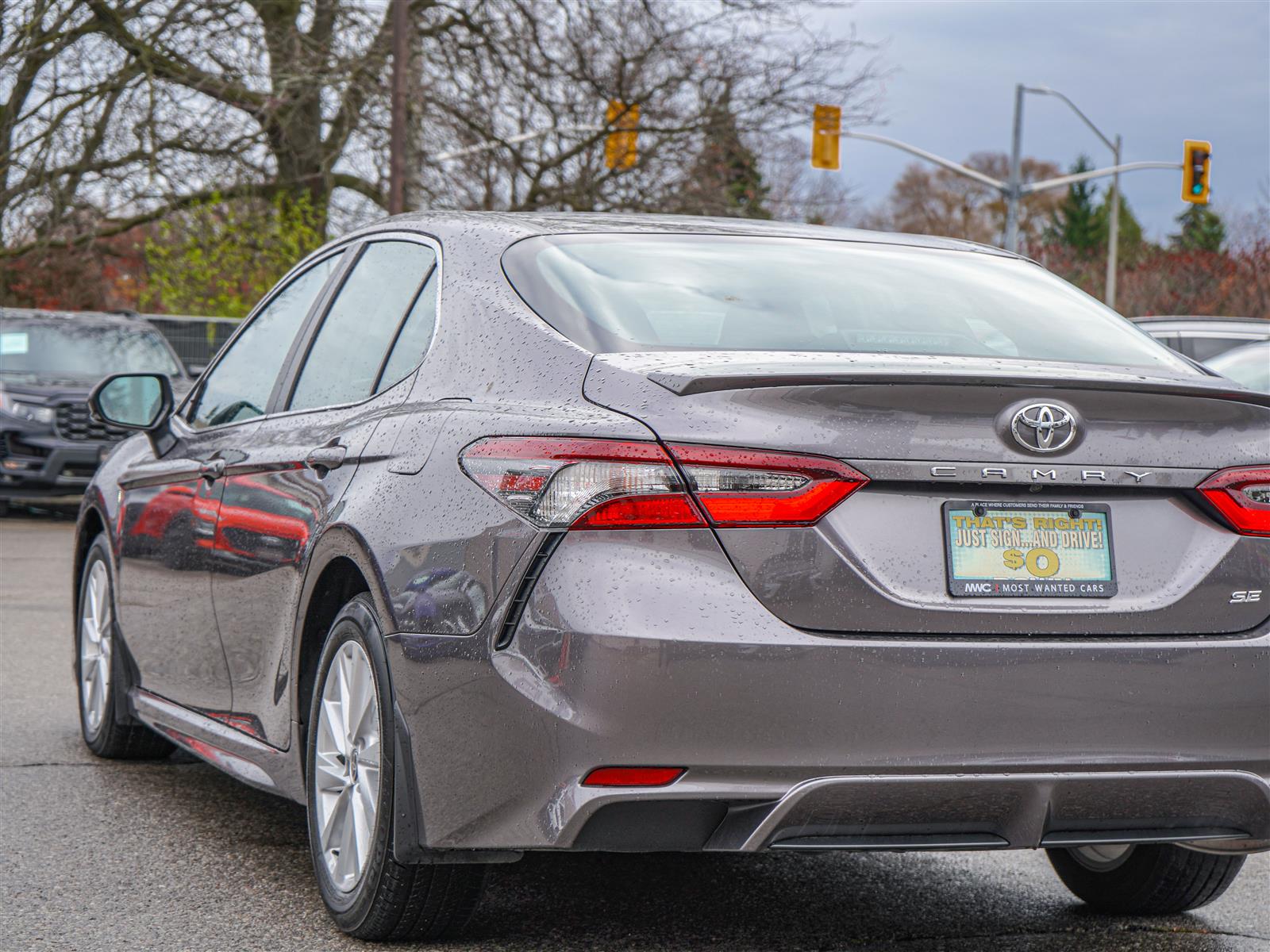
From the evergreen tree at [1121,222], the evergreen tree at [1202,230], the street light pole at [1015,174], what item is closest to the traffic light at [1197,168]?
the street light pole at [1015,174]

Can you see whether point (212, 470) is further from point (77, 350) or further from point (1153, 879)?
point (77, 350)

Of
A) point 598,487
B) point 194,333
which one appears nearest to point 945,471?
point 598,487

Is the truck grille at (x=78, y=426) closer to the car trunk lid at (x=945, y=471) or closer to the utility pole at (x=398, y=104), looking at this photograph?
the utility pole at (x=398, y=104)

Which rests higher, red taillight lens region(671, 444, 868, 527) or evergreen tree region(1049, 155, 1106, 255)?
evergreen tree region(1049, 155, 1106, 255)

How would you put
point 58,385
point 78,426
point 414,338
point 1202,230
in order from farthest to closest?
point 1202,230
point 58,385
point 78,426
point 414,338

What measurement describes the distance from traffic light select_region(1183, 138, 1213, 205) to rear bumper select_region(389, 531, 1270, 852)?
30116 millimetres

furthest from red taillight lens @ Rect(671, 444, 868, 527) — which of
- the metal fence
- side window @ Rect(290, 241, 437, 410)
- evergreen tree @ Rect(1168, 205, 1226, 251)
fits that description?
evergreen tree @ Rect(1168, 205, 1226, 251)

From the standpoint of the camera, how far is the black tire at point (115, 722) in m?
5.88

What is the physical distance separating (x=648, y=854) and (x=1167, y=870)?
1388 millimetres

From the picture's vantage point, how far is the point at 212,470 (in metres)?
5.05

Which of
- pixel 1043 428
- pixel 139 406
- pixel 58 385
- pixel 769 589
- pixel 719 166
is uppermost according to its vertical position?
pixel 719 166

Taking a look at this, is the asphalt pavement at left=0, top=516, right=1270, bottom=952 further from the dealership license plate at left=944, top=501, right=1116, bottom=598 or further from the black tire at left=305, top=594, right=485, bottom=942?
the dealership license plate at left=944, top=501, right=1116, bottom=598

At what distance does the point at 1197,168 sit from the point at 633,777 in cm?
3099

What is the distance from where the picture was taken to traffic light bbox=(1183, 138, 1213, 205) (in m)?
31.9
